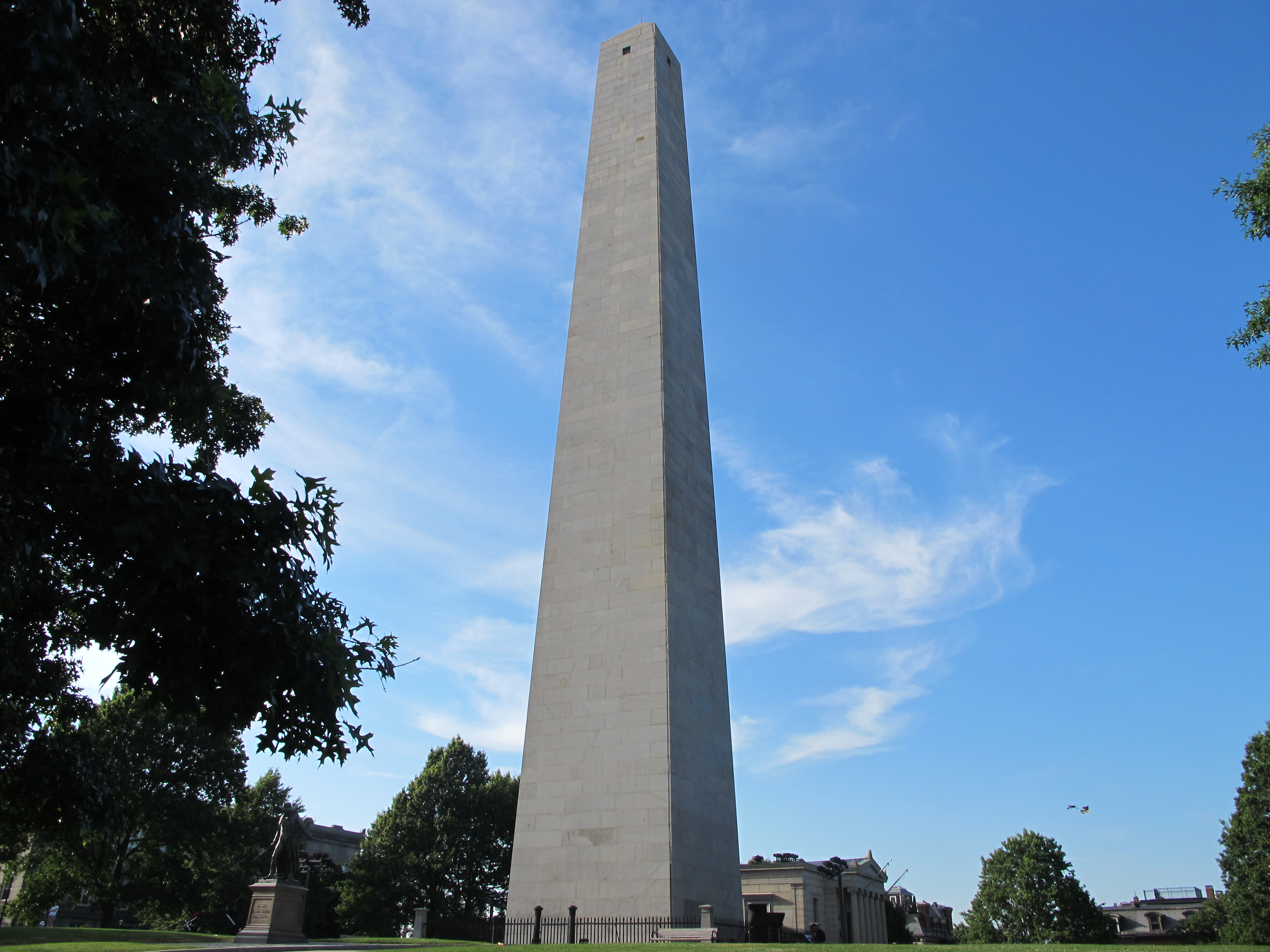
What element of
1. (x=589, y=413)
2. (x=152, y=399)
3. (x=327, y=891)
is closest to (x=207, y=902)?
(x=327, y=891)

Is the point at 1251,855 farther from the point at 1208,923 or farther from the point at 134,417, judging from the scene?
the point at 134,417

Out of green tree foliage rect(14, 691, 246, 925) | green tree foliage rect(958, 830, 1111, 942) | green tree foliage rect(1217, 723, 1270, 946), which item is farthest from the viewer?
green tree foliage rect(958, 830, 1111, 942)

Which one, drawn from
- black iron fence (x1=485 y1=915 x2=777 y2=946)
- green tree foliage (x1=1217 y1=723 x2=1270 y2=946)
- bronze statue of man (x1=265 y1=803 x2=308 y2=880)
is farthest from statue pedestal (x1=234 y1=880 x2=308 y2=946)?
green tree foliage (x1=1217 y1=723 x2=1270 y2=946)

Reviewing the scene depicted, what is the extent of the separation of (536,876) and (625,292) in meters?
16.7

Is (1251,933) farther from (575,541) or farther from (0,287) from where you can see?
(0,287)

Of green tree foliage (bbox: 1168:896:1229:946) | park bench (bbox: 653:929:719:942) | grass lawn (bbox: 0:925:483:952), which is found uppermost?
green tree foliage (bbox: 1168:896:1229:946)

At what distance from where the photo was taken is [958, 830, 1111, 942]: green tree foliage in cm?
7050

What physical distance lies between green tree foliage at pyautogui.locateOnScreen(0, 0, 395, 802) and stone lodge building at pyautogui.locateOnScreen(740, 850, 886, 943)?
141 feet

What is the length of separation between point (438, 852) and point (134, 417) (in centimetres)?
4784

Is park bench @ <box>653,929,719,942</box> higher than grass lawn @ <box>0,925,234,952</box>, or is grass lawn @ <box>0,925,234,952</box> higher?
park bench @ <box>653,929,719,942</box>

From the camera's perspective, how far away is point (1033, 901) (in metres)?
71.8

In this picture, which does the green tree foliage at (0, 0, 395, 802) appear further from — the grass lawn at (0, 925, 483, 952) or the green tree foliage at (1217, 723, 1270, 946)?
the green tree foliage at (1217, 723, 1270, 946)

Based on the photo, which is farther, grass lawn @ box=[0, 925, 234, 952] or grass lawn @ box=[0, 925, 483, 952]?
grass lawn @ box=[0, 925, 234, 952]

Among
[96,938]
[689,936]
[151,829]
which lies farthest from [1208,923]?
[96,938]
